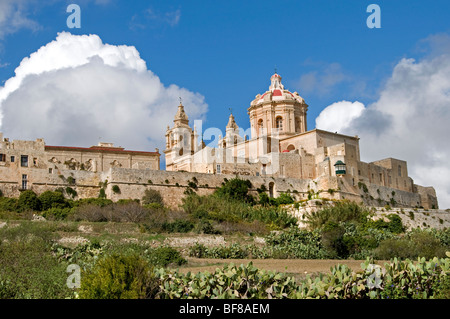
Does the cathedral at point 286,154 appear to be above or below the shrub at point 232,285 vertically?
above

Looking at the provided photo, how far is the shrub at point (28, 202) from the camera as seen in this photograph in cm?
3019

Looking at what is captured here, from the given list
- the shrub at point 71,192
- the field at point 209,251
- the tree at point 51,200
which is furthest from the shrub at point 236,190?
the tree at point 51,200

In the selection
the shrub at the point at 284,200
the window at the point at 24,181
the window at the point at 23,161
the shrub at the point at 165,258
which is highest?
the window at the point at 23,161

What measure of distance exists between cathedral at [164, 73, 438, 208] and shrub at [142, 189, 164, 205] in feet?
15.8

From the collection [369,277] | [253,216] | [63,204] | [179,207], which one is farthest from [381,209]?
[369,277]

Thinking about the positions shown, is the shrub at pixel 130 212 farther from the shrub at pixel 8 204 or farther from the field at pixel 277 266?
the field at pixel 277 266

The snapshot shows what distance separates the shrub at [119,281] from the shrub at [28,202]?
18552mm

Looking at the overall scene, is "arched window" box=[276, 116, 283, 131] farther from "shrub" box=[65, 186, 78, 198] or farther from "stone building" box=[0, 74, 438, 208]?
"shrub" box=[65, 186, 78, 198]

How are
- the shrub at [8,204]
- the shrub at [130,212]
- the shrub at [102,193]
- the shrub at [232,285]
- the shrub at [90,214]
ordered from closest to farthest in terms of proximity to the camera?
the shrub at [232,285]
the shrub at [90,214]
the shrub at [130,212]
the shrub at [8,204]
the shrub at [102,193]

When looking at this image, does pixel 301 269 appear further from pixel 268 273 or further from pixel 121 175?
pixel 121 175

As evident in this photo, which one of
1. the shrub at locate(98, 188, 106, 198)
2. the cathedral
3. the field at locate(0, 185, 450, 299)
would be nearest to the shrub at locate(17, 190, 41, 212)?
the field at locate(0, 185, 450, 299)

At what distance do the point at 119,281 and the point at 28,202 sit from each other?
19.9 metres

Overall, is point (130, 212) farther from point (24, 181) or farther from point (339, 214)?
point (339, 214)

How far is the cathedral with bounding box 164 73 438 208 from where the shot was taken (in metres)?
37.5
